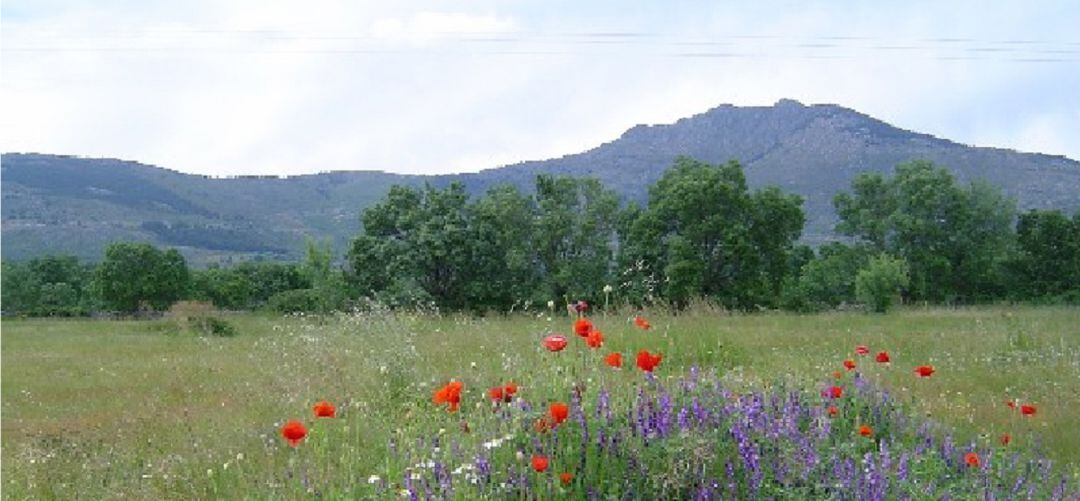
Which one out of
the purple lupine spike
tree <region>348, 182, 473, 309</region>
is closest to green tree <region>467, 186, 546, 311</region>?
tree <region>348, 182, 473, 309</region>

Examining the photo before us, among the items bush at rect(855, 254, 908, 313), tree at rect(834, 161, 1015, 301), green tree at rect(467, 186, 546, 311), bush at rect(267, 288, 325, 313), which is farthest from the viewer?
tree at rect(834, 161, 1015, 301)

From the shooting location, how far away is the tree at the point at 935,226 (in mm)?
51969

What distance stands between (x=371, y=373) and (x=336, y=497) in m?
4.46

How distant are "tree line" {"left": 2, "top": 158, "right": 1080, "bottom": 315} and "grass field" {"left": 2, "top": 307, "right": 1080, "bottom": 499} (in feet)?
64.0

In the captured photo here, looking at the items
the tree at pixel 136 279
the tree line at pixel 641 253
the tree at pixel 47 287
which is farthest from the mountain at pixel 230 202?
the tree at pixel 136 279

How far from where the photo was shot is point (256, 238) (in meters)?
157

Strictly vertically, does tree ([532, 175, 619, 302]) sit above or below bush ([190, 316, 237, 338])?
above

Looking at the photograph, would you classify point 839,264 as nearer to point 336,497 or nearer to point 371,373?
point 371,373

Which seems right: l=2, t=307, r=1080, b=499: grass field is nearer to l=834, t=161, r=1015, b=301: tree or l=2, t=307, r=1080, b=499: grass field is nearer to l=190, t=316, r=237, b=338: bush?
l=190, t=316, r=237, b=338: bush

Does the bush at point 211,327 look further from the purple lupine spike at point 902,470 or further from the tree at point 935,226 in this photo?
the tree at point 935,226

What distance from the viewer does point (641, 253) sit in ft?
138

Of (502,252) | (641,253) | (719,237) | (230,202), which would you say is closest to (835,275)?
(719,237)

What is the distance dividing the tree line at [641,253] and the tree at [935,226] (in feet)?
0.31

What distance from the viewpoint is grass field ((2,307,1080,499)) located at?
4766 mm
